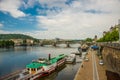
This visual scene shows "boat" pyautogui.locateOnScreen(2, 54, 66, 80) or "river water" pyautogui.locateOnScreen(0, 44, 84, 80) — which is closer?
"boat" pyautogui.locateOnScreen(2, 54, 66, 80)

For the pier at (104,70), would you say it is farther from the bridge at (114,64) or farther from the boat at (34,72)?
the boat at (34,72)

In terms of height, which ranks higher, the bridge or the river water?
the bridge

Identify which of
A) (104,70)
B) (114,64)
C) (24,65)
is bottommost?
(24,65)

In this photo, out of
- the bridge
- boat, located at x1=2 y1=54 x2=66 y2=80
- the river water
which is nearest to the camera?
the bridge

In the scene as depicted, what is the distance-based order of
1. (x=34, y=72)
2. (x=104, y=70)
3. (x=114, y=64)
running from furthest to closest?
1. (x=114, y=64)
2. (x=104, y=70)
3. (x=34, y=72)

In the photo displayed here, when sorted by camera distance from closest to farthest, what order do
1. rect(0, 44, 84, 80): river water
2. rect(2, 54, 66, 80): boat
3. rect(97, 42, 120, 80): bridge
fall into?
rect(97, 42, 120, 80): bridge, rect(2, 54, 66, 80): boat, rect(0, 44, 84, 80): river water

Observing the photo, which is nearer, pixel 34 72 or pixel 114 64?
pixel 34 72

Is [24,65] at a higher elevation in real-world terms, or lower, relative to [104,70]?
lower

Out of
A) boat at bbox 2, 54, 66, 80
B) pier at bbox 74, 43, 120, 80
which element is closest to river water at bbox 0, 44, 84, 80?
boat at bbox 2, 54, 66, 80

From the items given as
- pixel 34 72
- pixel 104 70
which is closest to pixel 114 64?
pixel 104 70

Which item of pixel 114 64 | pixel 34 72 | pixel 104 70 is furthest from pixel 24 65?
pixel 114 64

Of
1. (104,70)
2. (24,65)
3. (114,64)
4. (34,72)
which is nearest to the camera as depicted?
(34,72)

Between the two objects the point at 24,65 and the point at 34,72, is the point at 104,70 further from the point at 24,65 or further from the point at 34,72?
the point at 24,65

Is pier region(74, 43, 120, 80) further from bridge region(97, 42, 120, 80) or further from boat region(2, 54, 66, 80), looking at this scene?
boat region(2, 54, 66, 80)
